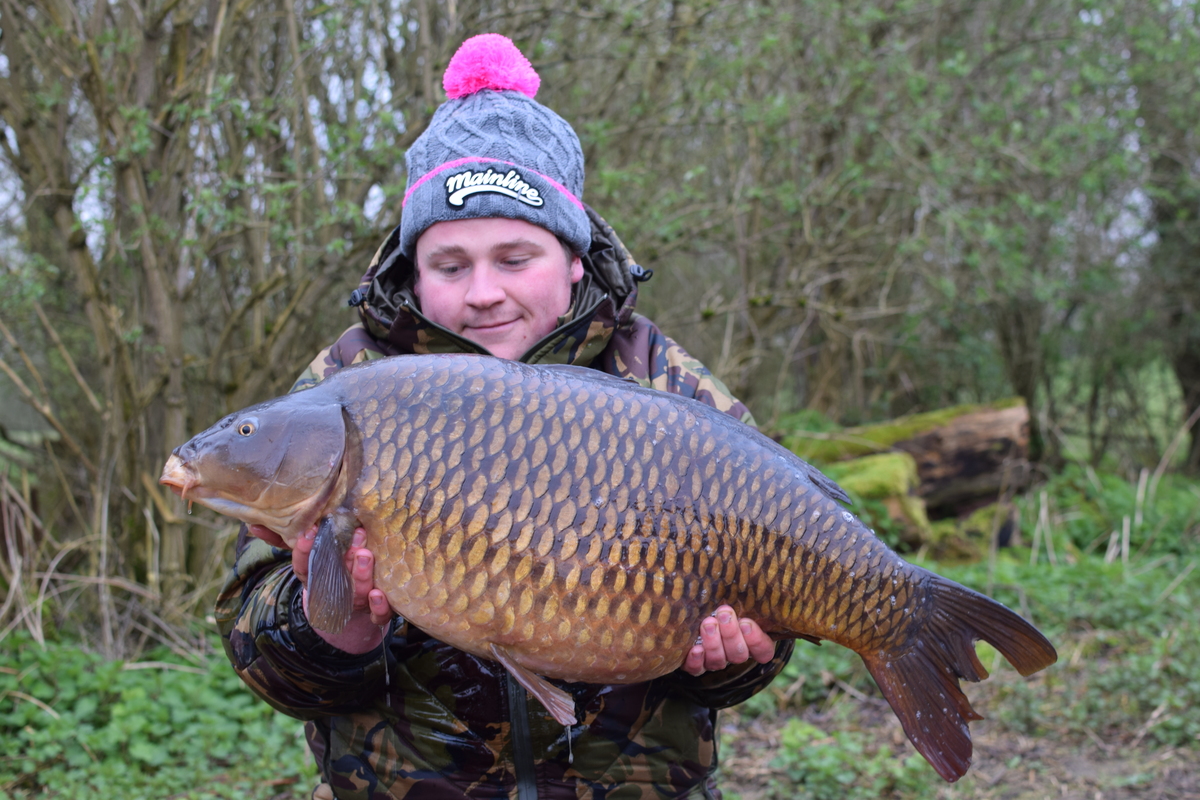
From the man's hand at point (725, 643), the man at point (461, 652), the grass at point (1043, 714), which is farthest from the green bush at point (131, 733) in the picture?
the man's hand at point (725, 643)

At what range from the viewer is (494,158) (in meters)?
1.62

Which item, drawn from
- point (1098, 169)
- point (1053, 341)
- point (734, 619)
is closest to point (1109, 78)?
point (1098, 169)

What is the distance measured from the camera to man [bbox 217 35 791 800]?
56.8 inches

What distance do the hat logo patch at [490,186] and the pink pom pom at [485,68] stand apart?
232mm

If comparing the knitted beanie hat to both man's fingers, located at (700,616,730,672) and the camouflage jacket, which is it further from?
man's fingers, located at (700,616,730,672)

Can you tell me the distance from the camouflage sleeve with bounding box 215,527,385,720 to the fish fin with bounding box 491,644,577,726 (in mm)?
267

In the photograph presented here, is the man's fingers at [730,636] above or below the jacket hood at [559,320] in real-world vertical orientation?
below

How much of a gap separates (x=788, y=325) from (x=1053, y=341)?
2.39 metres

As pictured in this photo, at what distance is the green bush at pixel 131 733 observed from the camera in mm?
2469

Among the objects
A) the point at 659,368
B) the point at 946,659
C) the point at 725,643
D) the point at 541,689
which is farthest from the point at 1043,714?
the point at 541,689

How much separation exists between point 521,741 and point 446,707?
4.8 inches

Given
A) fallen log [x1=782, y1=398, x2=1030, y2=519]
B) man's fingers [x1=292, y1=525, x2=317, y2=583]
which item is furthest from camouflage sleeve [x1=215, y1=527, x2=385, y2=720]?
fallen log [x1=782, y1=398, x2=1030, y2=519]

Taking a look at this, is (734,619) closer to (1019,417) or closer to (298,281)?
(298,281)

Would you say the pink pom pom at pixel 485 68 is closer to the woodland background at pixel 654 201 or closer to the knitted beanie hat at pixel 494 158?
the knitted beanie hat at pixel 494 158
